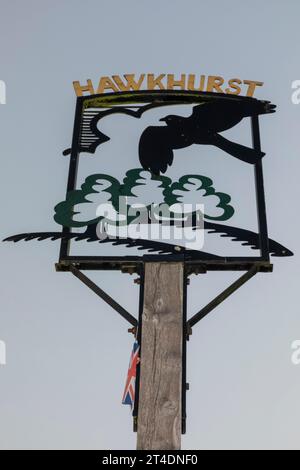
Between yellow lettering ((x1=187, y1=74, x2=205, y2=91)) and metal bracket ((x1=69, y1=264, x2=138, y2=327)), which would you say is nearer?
metal bracket ((x1=69, y1=264, x2=138, y2=327))

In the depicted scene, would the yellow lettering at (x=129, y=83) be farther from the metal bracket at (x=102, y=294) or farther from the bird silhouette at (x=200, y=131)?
the metal bracket at (x=102, y=294)

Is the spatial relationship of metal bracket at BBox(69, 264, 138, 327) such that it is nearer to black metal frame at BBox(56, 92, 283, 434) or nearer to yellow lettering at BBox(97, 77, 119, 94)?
black metal frame at BBox(56, 92, 283, 434)

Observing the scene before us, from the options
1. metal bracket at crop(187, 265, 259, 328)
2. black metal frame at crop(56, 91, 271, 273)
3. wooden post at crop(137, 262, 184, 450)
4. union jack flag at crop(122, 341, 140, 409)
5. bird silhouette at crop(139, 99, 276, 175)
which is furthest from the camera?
bird silhouette at crop(139, 99, 276, 175)

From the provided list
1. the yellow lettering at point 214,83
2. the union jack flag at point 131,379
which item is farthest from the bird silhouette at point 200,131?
the union jack flag at point 131,379

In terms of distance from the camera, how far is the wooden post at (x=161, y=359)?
4.98 meters

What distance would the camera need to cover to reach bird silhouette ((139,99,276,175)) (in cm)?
670

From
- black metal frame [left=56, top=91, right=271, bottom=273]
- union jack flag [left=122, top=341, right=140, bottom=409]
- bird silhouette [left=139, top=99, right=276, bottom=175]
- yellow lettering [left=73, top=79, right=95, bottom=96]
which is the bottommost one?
union jack flag [left=122, top=341, right=140, bottom=409]

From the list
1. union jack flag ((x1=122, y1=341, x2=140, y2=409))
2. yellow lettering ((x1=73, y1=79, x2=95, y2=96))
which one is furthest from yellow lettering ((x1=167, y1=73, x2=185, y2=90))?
union jack flag ((x1=122, y1=341, x2=140, y2=409))

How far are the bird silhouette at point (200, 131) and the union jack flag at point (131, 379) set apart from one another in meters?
1.94

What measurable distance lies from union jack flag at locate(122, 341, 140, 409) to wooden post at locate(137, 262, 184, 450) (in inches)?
2.0

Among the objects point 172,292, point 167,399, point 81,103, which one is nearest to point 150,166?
point 81,103

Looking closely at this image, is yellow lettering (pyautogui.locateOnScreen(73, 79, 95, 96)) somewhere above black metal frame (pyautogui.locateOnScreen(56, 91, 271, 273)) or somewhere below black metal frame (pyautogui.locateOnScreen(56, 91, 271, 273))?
above

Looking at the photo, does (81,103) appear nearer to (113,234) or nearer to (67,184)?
(67,184)

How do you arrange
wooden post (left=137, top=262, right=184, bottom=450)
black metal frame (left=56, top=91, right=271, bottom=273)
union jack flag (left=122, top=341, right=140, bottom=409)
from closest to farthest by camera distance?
wooden post (left=137, top=262, right=184, bottom=450) < union jack flag (left=122, top=341, right=140, bottom=409) < black metal frame (left=56, top=91, right=271, bottom=273)
